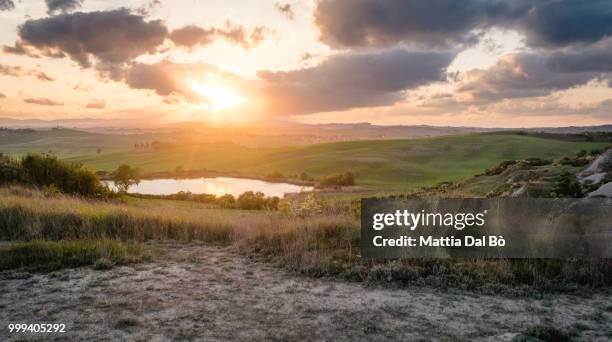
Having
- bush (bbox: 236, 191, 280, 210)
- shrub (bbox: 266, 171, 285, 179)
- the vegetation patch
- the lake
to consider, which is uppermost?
the vegetation patch

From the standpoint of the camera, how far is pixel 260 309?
7.96 metres

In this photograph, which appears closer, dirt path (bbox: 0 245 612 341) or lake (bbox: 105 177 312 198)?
dirt path (bbox: 0 245 612 341)

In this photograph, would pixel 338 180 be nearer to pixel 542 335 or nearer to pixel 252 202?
pixel 252 202

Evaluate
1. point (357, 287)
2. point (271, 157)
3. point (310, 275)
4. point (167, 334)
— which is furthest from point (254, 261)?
point (271, 157)

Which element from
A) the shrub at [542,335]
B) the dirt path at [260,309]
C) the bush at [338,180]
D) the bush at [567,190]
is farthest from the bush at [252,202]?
the shrub at [542,335]

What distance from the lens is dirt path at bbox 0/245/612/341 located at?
272 inches

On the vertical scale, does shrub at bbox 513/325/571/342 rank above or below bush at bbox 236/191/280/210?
above

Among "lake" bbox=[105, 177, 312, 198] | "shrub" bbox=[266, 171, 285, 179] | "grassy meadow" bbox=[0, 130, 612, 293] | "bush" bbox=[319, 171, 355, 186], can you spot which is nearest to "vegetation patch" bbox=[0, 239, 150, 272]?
"grassy meadow" bbox=[0, 130, 612, 293]

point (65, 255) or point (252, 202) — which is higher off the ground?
point (65, 255)

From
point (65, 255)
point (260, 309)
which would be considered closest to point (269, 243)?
point (260, 309)

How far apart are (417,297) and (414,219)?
13.3ft

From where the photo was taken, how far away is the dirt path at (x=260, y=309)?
22.7 feet

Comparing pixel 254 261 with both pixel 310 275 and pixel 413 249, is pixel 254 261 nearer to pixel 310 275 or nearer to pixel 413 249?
pixel 310 275

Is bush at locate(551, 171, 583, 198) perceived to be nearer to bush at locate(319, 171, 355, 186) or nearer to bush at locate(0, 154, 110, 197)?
bush at locate(0, 154, 110, 197)
